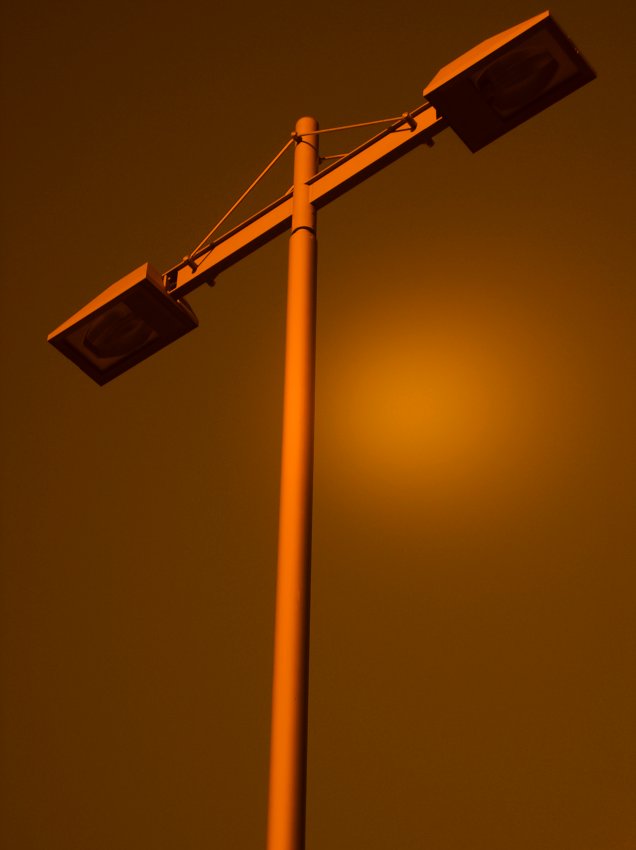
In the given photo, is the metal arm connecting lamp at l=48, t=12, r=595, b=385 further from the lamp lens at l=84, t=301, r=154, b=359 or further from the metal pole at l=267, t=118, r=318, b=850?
the metal pole at l=267, t=118, r=318, b=850

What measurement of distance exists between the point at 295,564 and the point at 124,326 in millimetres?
1371

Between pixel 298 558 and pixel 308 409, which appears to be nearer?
pixel 298 558

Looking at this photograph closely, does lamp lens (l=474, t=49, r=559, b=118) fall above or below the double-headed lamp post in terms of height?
above

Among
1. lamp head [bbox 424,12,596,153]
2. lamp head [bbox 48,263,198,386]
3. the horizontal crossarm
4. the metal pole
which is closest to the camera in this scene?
the metal pole

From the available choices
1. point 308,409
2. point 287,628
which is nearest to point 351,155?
point 308,409

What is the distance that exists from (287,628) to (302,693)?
13cm

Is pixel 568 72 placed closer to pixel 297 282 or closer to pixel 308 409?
pixel 297 282

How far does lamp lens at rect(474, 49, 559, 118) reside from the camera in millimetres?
2824

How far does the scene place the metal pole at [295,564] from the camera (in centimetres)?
207

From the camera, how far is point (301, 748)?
212 cm

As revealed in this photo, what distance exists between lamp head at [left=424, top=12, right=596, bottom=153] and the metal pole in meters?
0.46

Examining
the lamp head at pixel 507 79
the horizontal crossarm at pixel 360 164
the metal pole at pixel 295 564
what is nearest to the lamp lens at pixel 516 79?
the lamp head at pixel 507 79

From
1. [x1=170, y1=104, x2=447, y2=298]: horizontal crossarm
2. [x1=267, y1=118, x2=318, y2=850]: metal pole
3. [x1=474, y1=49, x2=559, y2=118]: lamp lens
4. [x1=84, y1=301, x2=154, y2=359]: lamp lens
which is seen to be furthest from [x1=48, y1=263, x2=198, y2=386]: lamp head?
[x1=474, y1=49, x2=559, y2=118]: lamp lens

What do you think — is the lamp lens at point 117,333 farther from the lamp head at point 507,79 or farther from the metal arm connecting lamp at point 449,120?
the lamp head at point 507,79
